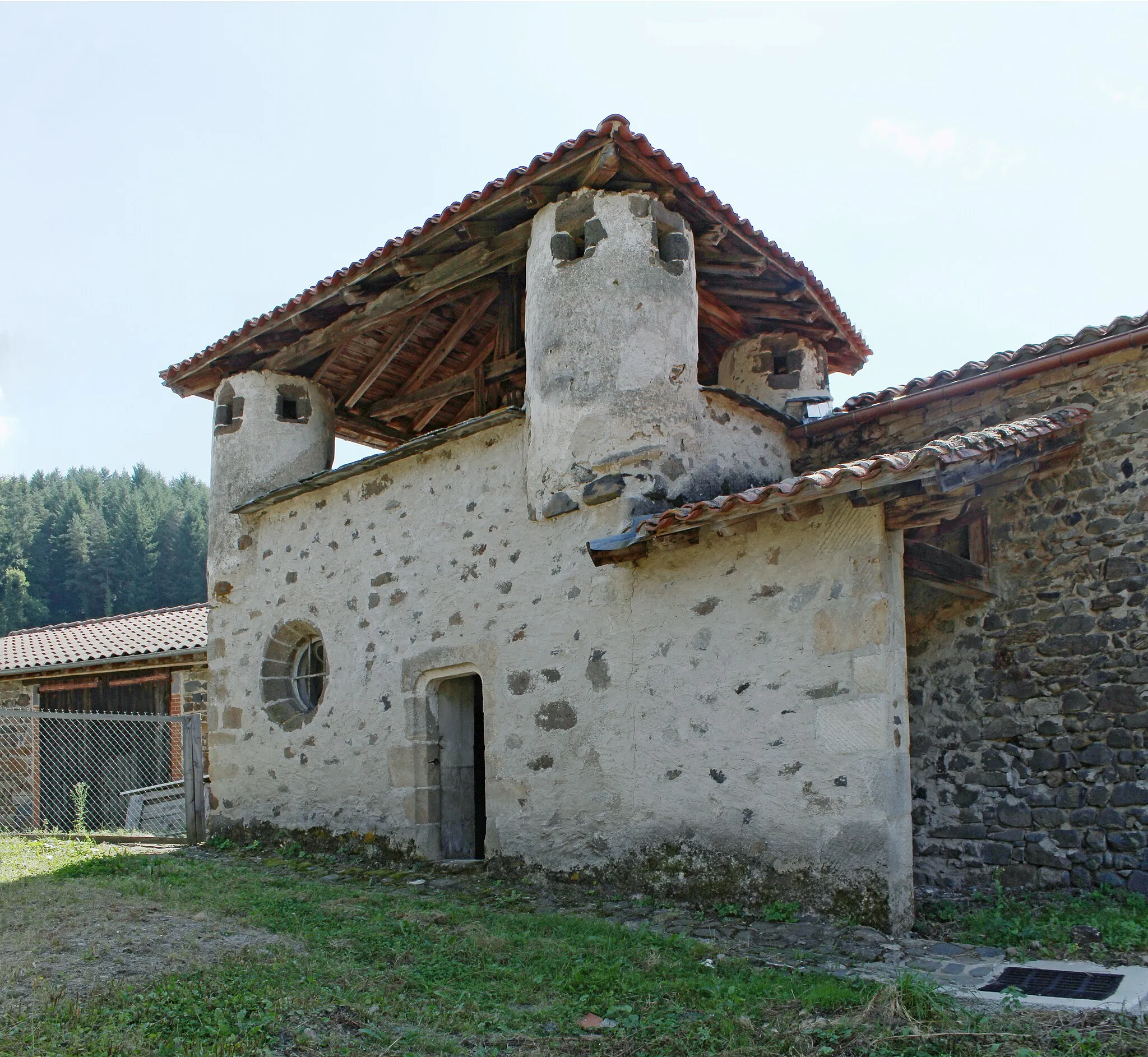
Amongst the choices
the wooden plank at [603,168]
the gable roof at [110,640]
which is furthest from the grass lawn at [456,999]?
the gable roof at [110,640]

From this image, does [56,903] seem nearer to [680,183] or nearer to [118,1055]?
[118,1055]

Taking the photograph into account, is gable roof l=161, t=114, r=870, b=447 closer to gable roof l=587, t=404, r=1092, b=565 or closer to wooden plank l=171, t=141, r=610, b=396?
wooden plank l=171, t=141, r=610, b=396

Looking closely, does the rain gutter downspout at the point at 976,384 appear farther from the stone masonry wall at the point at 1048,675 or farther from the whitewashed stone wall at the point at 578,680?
the whitewashed stone wall at the point at 578,680

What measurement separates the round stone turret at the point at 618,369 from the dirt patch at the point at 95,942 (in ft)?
11.2

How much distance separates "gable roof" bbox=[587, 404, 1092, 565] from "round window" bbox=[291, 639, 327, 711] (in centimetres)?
391

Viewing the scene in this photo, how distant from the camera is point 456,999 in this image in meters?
4.30

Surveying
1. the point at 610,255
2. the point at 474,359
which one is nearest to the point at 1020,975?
the point at 610,255

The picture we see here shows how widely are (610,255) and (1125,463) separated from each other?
372cm

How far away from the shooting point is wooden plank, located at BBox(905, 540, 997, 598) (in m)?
6.40

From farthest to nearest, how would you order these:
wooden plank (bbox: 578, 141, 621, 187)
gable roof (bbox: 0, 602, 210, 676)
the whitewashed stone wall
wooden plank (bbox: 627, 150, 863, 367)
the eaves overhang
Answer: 1. gable roof (bbox: 0, 602, 210, 676)
2. the eaves overhang
3. wooden plank (bbox: 627, 150, 863, 367)
4. wooden plank (bbox: 578, 141, 621, 187)
5. the whitewashed stone wall

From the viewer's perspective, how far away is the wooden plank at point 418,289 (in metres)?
8.13

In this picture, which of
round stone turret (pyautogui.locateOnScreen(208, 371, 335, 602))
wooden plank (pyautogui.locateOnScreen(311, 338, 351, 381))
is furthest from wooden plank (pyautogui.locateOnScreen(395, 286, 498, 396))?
round stone turret (pyautogui.locateOnScreen(208, 371, 335, 602))

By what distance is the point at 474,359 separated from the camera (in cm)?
1023

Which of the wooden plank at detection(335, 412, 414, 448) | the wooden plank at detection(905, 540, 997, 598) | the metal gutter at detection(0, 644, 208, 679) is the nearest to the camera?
the wooden plank at detection(905, 540, 997, 598)
